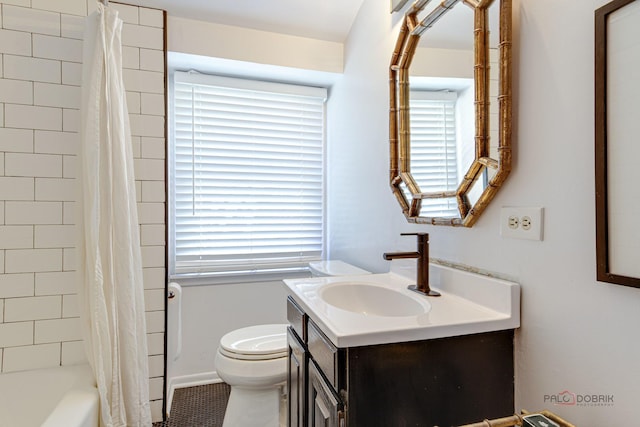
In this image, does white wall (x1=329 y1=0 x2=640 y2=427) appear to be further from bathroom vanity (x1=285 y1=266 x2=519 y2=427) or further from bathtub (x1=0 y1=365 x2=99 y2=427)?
bathtub (x1=0 y1=365 x2=99 y2=427)

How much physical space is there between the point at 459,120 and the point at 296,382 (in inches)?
45.2

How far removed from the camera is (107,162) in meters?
1.55

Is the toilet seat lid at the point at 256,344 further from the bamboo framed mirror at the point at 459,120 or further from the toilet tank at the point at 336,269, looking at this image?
the bamboo framed mirror at the point at 459,120

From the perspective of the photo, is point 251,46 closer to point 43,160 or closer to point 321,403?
point 43,160

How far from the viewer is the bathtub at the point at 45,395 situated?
1.42 meters

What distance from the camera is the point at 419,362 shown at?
919 mm

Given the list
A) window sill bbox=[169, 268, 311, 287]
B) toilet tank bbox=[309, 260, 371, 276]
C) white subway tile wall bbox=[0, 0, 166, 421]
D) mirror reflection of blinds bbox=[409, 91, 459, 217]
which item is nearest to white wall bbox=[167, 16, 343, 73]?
white subway tile wall bbox=[0, 0, 166, 421]

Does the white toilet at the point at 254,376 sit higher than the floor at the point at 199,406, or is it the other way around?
the white toilet at the point at 254,376

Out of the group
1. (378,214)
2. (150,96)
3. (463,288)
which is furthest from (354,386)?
(150,96)

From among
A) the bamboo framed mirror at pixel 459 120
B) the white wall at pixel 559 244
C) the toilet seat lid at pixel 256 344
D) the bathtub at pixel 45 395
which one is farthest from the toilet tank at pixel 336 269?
the bathtub at pixel 45 395

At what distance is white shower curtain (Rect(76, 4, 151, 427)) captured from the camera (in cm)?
151

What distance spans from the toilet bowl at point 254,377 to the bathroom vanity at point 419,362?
1.78ft

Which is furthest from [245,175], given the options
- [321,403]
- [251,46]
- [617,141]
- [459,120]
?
[617,141]

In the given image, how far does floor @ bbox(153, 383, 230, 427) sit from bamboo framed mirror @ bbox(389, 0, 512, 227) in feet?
5.28
